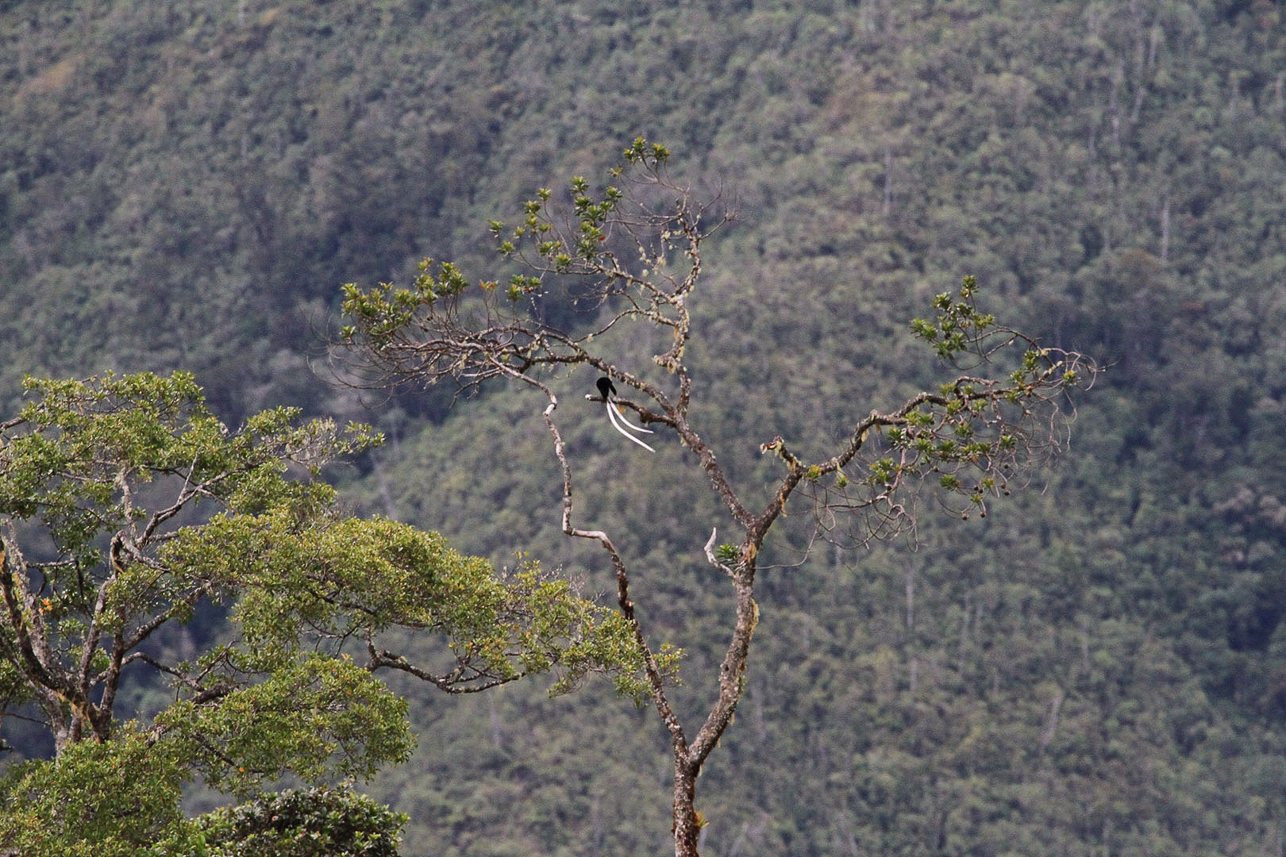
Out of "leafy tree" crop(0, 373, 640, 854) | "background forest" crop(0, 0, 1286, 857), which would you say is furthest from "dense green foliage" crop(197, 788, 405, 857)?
"background forest" crop(0, 0, 1286, 857)

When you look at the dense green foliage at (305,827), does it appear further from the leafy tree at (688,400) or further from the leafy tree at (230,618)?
the leafy tree at (688,400)

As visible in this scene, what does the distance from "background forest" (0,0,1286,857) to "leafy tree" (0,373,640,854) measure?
38768 millimetres

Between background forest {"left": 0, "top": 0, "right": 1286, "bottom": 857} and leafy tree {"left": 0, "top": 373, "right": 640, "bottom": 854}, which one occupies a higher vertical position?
leafy tree {"left": 0, "top": 373, "right": 640, "bottom": 854}

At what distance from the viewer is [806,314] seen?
59875mm

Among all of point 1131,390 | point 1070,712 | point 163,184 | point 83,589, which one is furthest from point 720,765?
point 83,589

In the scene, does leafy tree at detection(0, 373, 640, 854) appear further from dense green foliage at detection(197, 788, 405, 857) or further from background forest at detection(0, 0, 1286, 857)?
background forest at detection(0, 0, 1286, 857)

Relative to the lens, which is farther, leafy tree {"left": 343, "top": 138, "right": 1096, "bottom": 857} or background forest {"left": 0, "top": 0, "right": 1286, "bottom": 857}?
→ background forest {"left": 0, "top": 0, "right": 1286, "bottom": 857}

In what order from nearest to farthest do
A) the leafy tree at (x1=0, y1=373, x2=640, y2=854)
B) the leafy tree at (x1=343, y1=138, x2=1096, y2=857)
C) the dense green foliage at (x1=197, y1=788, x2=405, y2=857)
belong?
the leafy tree at (x1=343, y1=138, x2=1096, y2=857) < the dense green foliage at (x1=197, y1=788, x2=405, y2=857) < the leafy tree at (x1=0, y1=373, x2=640, y2=854)

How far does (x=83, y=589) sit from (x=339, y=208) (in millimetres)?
60542

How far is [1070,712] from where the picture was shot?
55.2m

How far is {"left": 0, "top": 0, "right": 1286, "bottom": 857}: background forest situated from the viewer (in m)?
53.2

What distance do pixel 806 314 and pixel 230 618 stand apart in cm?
4977

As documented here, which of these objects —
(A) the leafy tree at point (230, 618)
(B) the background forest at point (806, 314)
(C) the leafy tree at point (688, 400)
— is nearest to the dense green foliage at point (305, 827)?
(A) the leafy tree at point (230, 618)

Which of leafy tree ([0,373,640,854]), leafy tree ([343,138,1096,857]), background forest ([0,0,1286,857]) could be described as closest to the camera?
leafy tree ([343,138,1096,857])
